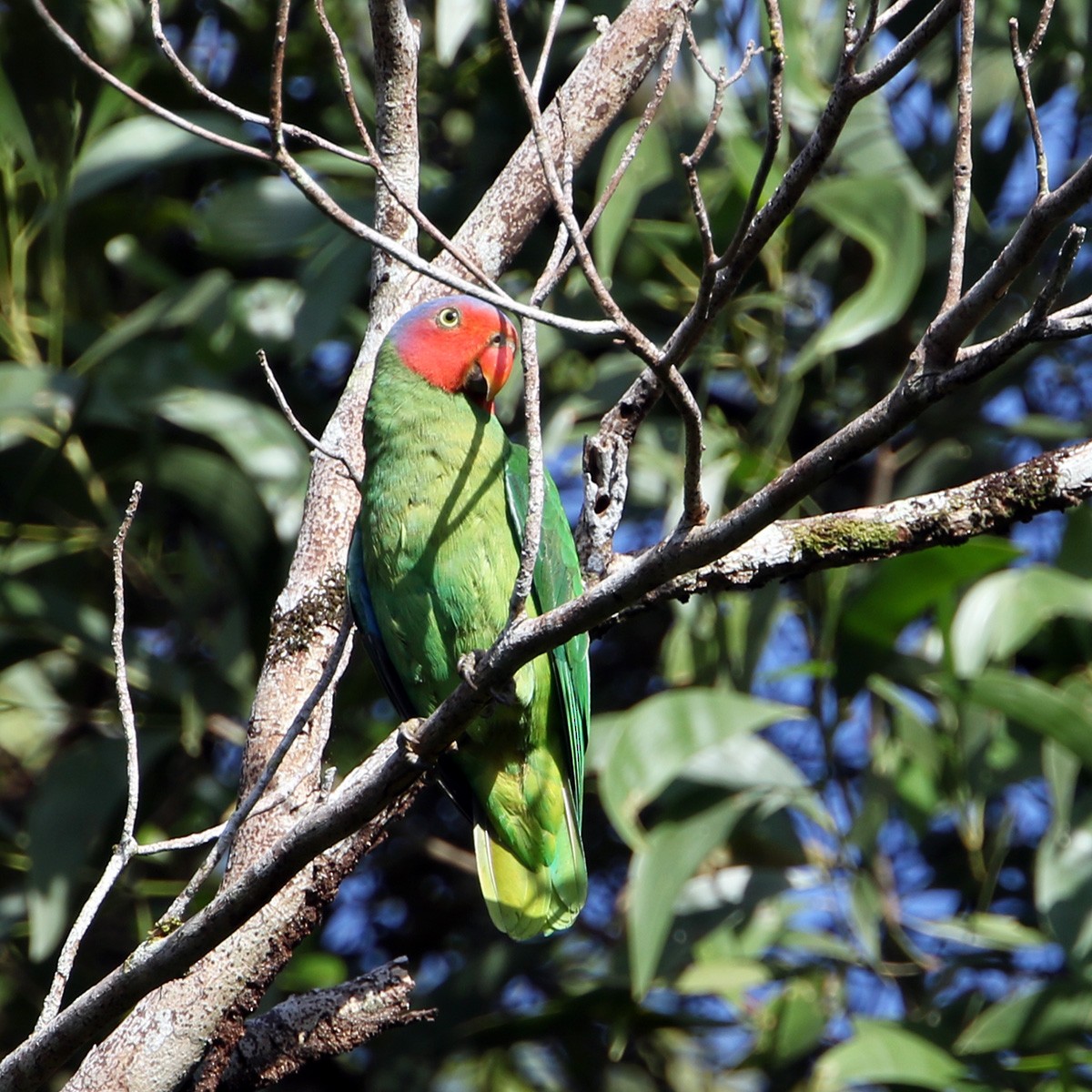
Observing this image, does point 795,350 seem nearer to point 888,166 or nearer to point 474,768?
point 888,166

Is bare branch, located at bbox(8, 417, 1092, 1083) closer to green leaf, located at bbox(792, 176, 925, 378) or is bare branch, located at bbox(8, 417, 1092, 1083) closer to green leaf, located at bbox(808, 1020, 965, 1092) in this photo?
green leaf, located at bbox(792, 176, 925, 378)

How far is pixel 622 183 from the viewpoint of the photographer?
4.07 metres

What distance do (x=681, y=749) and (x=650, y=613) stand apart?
0.85 metres

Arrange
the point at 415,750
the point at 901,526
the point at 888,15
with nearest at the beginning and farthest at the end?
the point at 888,15 → the point at 415,750 → the point at 901,526

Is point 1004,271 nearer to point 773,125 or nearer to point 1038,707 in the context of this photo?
point 773,125

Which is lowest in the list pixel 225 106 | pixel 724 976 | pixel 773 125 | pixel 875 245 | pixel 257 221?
pixel 724 976

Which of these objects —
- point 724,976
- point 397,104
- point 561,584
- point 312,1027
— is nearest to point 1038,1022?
point 724,976

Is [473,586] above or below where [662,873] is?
above

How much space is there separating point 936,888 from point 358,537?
8.84ft

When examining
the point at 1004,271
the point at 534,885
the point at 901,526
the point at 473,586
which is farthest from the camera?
the point at 534,885

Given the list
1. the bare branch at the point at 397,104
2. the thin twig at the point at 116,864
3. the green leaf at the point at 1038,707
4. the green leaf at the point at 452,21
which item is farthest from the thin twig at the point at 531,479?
the green leaf at the point at 452,21

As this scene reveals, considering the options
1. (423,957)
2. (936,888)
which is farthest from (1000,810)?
(423,957)

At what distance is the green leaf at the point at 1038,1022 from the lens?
386cm

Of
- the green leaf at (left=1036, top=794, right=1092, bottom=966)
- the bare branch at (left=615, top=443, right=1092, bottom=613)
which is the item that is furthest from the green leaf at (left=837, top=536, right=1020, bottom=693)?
the bare branch at (left=615, top=443, right=1092, bottom=613)
